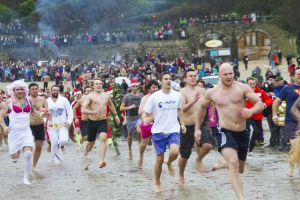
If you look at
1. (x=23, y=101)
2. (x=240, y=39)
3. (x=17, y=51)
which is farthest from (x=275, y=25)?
(x=23, y=101)

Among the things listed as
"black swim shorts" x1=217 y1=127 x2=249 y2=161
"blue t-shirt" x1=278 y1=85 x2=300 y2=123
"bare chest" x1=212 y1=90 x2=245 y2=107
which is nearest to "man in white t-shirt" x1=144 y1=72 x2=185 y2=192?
"black swim shorts" x1=217 y1=127 x2=249 y2=161

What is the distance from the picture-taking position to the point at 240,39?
6278 centimetres

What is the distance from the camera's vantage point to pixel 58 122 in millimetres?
16297

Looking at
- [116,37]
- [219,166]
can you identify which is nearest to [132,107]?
[219,166]

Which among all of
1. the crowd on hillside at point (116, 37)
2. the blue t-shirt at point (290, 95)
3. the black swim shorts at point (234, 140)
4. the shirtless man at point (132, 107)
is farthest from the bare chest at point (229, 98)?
the crowd on hillside at point (116, 37)

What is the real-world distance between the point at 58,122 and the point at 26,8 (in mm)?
63029

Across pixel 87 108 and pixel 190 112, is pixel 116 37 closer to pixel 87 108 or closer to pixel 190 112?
pixel 87 108

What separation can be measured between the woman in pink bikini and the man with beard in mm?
2320

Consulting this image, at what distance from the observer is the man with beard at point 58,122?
16078mm

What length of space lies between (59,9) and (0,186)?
6284cm

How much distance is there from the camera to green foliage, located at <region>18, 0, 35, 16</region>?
77812 mm

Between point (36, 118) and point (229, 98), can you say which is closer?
point (229, 98)

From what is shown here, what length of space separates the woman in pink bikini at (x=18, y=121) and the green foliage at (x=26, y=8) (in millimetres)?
65539

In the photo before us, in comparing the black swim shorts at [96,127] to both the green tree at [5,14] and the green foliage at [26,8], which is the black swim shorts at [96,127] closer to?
the green tree at [5,14]
